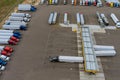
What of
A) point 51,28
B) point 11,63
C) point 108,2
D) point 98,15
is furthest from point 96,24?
point 11,63

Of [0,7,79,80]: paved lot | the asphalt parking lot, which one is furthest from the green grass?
[0,7,79,80]: paved lot

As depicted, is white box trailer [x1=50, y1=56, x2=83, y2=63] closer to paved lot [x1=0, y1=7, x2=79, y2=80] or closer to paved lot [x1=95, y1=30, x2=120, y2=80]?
paved lot [x1=0, y1=7, x2=79, y2=80]

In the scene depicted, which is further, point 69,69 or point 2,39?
point 2,39

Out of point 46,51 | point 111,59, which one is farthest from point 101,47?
point 46,51

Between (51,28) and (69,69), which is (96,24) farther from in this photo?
(69,69)

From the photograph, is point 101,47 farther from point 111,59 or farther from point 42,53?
point 42,53
